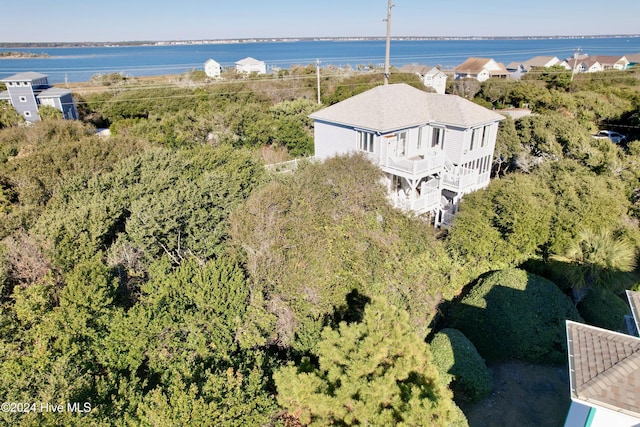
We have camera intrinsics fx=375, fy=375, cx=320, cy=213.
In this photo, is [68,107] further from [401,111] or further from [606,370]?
[606,370]

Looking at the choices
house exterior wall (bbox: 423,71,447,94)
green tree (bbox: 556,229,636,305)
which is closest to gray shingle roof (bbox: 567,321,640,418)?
green tree (bbox: 556,229,636,305)

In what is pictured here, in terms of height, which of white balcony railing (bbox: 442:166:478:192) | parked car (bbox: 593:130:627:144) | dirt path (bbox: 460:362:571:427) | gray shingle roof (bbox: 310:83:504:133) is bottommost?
dirt path (bbox: 460:362:571:427)

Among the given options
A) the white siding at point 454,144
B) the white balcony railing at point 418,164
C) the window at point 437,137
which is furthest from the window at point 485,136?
the white balcony railing at point 418,164

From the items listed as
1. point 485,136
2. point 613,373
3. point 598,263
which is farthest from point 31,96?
point 613,373

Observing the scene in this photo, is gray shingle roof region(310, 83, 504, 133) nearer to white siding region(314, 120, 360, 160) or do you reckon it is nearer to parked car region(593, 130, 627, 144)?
white siding region(314, 120, 360, 160)

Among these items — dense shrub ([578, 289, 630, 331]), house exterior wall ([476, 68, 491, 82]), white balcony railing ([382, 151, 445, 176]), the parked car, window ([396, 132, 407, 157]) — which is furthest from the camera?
house exterior wall ([476, 68, 491, 82])

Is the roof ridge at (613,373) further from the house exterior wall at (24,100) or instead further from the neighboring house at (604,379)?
the house exterior wall at (24,100)
